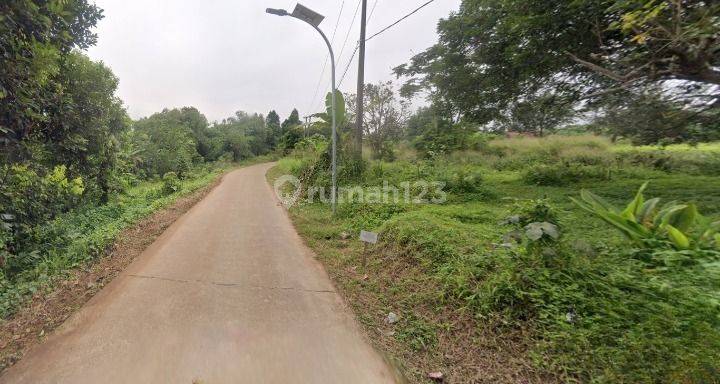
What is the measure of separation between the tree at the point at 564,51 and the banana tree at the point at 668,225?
218 cm

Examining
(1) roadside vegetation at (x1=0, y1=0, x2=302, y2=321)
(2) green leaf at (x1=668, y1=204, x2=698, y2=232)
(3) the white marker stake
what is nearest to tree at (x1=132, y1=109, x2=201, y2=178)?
(1) roadside vegetation at (x1=0, y1=0, x2=302, y2=321)

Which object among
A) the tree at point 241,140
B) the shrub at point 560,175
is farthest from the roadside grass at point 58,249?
the tree at point 241,140

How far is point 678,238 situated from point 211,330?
4557 mm

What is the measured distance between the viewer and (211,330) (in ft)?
10.4

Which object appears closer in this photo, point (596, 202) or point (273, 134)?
point (596, 202)

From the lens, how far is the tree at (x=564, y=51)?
460cm

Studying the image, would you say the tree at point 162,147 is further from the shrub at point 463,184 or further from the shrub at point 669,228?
the shrub at point 669,228

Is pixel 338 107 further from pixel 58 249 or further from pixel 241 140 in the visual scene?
pixel 241 140

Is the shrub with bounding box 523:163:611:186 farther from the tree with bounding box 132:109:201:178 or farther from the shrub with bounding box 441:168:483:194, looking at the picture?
the tree with bounding box 132:109:201:178

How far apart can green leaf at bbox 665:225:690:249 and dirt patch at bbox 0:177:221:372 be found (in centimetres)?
606

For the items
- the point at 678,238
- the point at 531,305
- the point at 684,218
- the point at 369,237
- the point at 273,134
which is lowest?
the point at 531,305

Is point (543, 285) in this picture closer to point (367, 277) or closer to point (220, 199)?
point (367, 277)

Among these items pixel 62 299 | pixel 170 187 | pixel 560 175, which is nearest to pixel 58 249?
pixel 62 299

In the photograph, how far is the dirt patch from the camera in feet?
10.0
